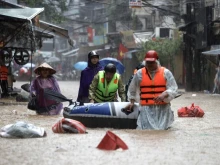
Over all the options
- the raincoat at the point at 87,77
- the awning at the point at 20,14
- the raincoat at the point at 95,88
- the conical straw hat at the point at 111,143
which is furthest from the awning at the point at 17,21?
the conical straw hat at the point at 111,143

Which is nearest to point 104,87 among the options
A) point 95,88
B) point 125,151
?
point 95,88

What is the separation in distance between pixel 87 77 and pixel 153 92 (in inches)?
100

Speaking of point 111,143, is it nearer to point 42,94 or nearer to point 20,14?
point 42,94

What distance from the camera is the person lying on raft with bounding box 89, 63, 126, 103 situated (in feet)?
34.4

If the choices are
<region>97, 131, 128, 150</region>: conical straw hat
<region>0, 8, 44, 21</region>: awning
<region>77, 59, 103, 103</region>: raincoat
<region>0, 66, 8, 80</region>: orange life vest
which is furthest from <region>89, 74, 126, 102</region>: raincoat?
<region>0, 66, 8, 80</region>: orange life vest

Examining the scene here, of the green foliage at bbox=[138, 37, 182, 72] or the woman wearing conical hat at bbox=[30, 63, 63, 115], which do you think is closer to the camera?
the woman wearing conical hat at bbox=[30, 63, 63, 115]

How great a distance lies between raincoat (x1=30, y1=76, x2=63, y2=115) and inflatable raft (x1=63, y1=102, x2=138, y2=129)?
315 cm

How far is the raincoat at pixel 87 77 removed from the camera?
1141cm

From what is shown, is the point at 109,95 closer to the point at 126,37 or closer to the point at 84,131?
the point at 84,131

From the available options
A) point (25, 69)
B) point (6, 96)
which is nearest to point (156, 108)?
point (6, 96)

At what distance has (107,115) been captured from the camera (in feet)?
31.9

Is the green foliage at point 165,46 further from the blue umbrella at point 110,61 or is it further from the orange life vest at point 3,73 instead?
the blue umbrella at point 110,61

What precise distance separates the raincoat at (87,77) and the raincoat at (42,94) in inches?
63.4

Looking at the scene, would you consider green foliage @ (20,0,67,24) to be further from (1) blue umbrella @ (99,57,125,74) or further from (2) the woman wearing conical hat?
(1) blue umbrella @ (99,57,125,74)
